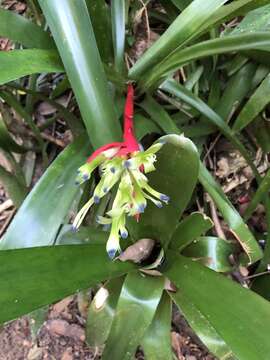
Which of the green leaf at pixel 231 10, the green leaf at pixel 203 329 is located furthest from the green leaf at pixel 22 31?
the green leaf at pixel 203 329

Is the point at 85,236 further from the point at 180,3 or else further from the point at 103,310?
the point at 180,3

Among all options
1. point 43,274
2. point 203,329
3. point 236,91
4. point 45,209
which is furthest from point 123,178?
point 236,91

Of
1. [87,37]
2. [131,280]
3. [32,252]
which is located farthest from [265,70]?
[32,252]

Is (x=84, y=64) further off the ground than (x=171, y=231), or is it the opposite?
(x=84, y=64)

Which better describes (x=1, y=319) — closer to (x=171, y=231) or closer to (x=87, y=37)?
(x=171, y=231)

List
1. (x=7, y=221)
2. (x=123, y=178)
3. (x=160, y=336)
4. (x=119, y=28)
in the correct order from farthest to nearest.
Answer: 1. (x=7, y=221)
2. (x=119, y=28)
3. (x=160, y=336)
4. (x=123, y=178)

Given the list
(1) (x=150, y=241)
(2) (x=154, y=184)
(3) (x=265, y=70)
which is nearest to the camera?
(2) (x=154, y=184)
